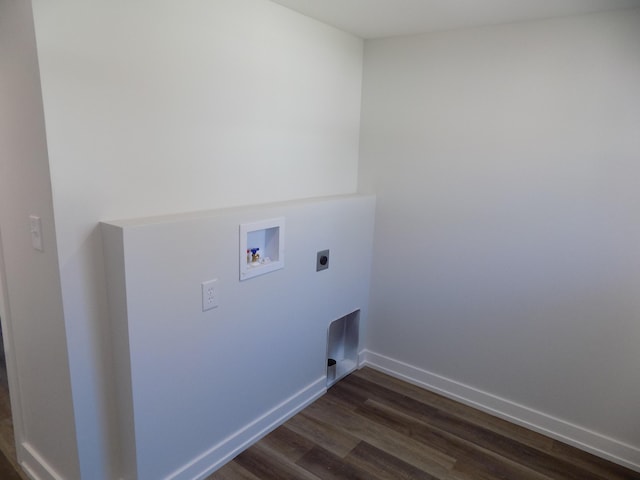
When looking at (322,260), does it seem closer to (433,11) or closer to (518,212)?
(518,212)

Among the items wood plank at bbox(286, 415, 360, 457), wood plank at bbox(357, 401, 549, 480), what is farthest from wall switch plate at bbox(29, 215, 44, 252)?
wood plank at bbox(357, 401, 549, 480)

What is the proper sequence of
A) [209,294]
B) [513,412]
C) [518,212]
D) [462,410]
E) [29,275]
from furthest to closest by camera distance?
[462,410] < [513,412] < [518,212] < [209,294] < [29,275]

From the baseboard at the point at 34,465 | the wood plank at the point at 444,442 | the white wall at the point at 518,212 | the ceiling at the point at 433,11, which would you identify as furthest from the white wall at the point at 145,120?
the wood plank at the point at 444,442

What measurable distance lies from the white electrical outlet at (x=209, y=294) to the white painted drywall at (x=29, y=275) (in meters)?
0.54

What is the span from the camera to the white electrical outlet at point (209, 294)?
1.84m

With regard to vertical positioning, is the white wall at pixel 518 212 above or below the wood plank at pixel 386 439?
above

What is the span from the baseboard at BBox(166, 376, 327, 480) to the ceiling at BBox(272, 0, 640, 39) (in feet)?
7.02

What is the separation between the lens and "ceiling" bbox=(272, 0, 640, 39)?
1919mm

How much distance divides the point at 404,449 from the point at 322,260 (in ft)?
3.68

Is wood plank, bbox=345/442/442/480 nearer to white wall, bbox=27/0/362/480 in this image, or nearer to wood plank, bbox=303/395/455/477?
wood plank, bbox=303/395/455/477

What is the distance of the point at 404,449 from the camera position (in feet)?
7.36

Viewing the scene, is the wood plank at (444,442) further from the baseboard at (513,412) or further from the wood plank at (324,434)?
the baseboard at (513,412)

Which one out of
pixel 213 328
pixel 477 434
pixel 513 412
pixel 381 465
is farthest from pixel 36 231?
pixel 513 412

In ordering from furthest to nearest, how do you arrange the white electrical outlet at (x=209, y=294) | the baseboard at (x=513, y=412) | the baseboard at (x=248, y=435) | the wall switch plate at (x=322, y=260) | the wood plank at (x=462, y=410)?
the wall switch plate at (x=322, y=260), the wood plank at (x=462, y=410), the baseboard at (x=513, y=412), the baseboard at (x=248, y=435), the white electrical outlet at (x=209, y=294)
